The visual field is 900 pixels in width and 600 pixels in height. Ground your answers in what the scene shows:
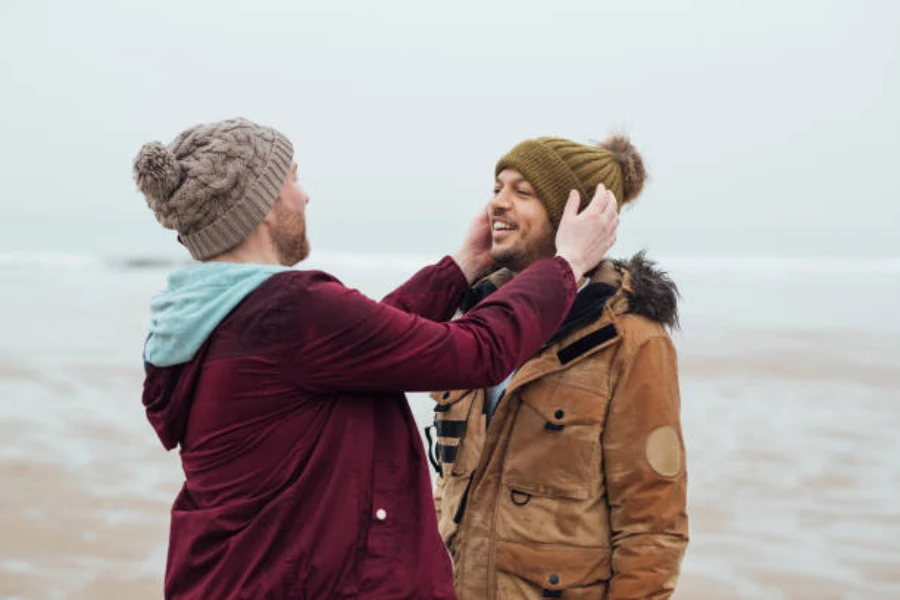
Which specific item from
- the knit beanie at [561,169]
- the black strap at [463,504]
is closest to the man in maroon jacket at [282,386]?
the black strap at [463,504]

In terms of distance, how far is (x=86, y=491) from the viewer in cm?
752

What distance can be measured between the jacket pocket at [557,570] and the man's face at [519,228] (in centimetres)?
88

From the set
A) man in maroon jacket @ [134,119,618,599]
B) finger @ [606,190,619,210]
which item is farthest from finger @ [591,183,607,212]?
man in maroon jacket @ [134,119,618,599]

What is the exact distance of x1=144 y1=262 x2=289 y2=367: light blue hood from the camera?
7.27ft

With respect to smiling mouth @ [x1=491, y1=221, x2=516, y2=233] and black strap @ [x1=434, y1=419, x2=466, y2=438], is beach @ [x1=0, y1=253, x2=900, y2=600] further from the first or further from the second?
smiling mouth @ [x1=491, y1=221, x2=516, y2=233]

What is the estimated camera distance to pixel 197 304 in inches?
88.5

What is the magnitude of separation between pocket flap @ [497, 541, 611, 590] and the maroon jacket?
57cm

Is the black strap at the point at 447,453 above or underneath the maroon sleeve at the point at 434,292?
underneath

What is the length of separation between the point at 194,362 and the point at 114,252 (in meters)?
37.0

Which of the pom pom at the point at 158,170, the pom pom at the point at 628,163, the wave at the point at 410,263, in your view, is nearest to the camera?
the pom pom at the point at 158,170

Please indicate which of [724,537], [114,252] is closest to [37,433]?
[724,537]

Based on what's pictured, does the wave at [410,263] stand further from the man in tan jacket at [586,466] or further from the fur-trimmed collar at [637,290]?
the man in tan jacket at [586,466]

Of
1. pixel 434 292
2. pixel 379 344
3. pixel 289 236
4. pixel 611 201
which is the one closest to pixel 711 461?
pixel 434 292

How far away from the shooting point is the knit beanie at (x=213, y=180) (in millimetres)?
2275
